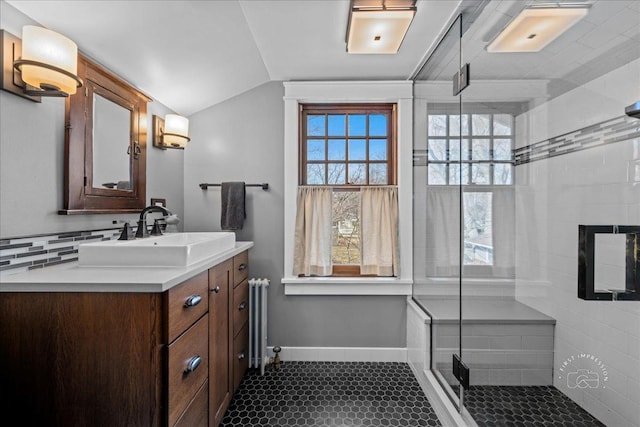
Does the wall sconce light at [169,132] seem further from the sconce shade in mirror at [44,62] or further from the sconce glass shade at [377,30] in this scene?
the sconce glass shade at [377,30]

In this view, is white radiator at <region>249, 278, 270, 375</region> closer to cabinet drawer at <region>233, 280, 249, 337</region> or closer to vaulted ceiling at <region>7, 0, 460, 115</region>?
cabinet drawer at <region>233, 280, 249, 337</region>

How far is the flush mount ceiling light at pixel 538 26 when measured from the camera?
1.20 meters

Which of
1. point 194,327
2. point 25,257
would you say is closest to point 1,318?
point 25,257

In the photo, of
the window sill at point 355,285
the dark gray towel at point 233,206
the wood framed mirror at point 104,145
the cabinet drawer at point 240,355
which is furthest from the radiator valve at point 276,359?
the wood framed mirror at point 104,145

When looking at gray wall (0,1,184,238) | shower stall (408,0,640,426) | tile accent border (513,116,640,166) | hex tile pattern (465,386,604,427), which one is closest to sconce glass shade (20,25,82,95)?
gray wall (0,1,184,238)

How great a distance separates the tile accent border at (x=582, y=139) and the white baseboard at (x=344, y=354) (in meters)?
1.59

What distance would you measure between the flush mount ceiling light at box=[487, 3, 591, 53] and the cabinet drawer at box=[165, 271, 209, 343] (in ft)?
5.92

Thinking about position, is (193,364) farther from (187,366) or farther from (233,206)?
(233,206)

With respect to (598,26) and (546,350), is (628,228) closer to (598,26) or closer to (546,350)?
(546,350)

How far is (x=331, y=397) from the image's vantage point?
73.0 inches

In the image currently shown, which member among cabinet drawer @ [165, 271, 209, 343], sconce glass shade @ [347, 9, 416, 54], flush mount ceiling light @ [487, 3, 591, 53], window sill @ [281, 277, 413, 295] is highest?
sconce glass shade @ [347, 9, 416, 54]

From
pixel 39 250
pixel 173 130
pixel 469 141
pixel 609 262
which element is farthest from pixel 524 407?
pixel 173 130

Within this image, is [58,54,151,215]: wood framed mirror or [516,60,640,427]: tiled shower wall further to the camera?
[58,54,151,215]: wood framed mirror

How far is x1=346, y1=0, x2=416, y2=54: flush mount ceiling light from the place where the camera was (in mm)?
1490
